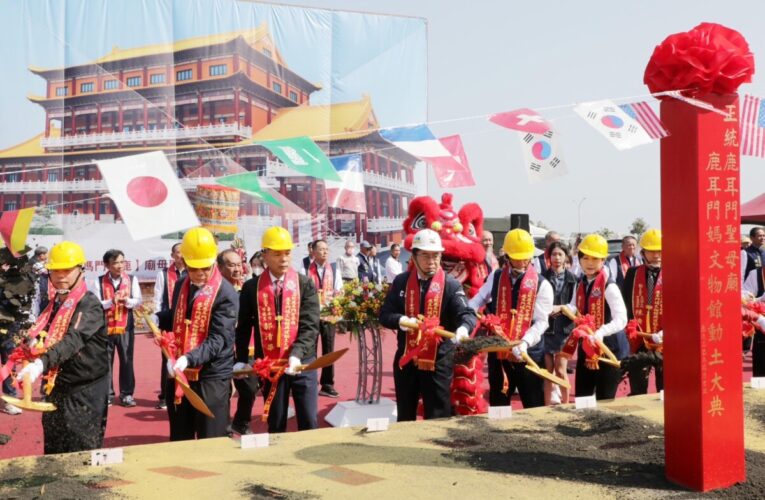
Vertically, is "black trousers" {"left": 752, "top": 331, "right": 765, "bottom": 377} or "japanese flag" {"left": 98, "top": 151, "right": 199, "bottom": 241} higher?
"japanese flag" {"left": 98, "top": 151, "right": 199, "bottom": 241}

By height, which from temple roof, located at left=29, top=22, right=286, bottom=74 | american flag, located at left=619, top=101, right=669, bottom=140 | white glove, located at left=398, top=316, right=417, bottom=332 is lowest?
white glove, located at left=398, top=316, right=417, bottom=332

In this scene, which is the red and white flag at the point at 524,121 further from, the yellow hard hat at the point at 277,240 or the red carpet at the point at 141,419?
the red carpet at the point at 141,419

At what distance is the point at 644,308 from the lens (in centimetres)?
536

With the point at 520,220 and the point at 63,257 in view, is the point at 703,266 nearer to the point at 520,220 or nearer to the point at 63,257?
the point at 63,257

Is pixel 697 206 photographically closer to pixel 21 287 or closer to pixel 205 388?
pixel 205 388

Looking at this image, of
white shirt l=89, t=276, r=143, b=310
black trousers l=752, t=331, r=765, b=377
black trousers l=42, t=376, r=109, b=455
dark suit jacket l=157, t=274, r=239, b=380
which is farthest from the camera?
white shirt l=89, t=276, r=143, b=310

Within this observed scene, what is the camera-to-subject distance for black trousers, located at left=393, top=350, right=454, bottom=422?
4406 millimetres

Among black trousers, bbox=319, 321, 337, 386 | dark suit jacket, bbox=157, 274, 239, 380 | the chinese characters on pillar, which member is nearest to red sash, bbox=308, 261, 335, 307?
black trousers, bbox=319, 321, 337, 386

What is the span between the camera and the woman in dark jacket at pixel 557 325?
577 cm

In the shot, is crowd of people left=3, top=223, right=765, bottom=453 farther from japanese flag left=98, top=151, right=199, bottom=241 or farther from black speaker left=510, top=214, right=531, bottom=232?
black speaker left=510, top=214, right=531, bottom=232

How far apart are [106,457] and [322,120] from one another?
12.3 meters

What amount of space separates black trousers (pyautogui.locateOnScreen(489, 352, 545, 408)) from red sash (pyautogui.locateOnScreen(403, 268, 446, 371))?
0.76 meters

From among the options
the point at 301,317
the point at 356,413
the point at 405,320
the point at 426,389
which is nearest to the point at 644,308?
the point at 426,389

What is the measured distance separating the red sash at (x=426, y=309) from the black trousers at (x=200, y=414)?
1.13 meters
